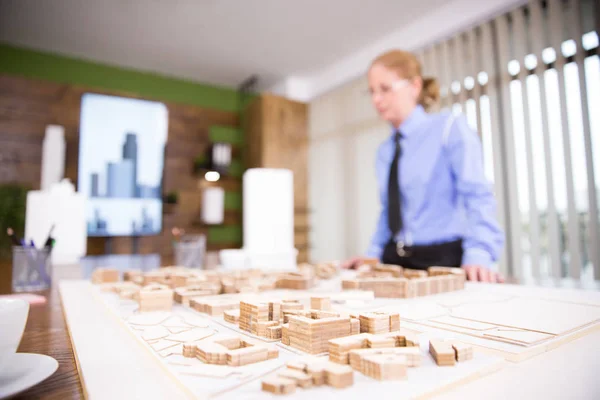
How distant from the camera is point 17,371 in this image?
1.29 ft

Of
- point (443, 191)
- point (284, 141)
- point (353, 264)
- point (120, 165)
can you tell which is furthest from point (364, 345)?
point (284, 141)

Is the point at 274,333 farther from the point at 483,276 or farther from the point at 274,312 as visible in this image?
the point at 483,276

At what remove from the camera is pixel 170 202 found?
12.9 feet

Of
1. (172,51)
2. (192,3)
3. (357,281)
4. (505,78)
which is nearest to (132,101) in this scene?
(172,51)

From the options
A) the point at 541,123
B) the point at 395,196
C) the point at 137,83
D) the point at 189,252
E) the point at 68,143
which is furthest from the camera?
the point at 137,83

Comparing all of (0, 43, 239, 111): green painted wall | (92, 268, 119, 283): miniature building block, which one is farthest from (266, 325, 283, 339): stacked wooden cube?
(0, 43, 239, 111): green painted wall

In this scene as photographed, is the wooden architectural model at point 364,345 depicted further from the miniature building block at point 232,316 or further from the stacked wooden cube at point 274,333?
the miniature building block at point 232,316

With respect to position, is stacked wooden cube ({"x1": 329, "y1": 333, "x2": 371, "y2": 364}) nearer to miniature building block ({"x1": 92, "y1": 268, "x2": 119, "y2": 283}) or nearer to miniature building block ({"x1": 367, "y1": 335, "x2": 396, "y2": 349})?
miniature building block ({"x1": 367, "y1": 335, "x2": 396, "y2": 349})

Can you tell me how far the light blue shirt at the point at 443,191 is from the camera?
1.58 metres

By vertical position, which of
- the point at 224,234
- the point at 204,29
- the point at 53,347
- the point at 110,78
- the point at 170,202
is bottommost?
the point at 53,347

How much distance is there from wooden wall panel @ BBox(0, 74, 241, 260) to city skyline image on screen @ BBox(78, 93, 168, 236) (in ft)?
0.41

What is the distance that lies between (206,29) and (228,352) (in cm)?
343

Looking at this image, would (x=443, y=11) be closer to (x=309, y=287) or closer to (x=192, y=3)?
(x=192, y=3)

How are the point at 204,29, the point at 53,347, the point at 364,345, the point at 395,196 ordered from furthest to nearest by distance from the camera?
the point at 204,29 → the point at 395,196 → the point at 53,347 → the point at 364,345
